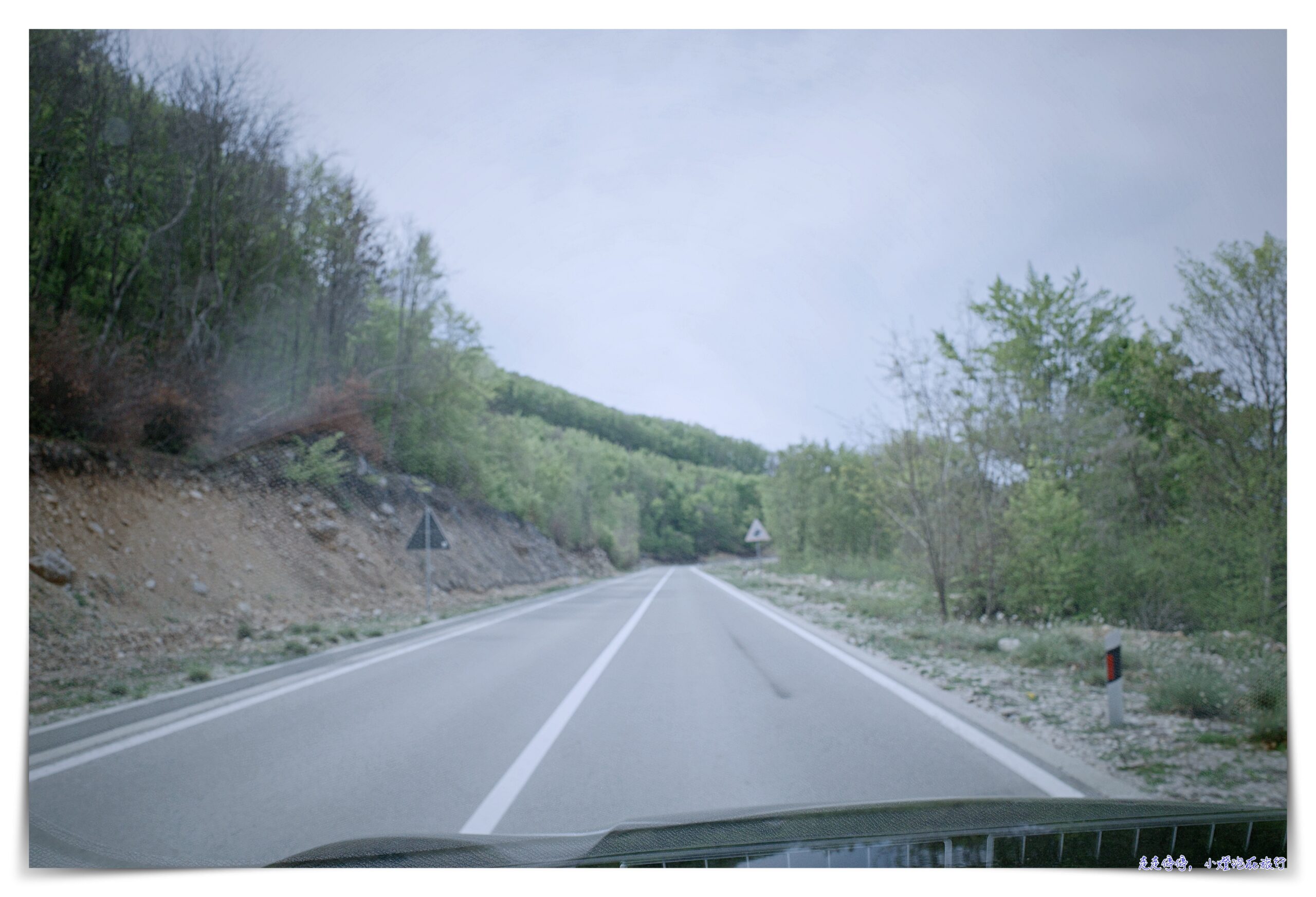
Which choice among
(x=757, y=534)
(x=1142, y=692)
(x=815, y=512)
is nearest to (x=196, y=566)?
(x=1142, y=692)

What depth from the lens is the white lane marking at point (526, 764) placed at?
3217 millimetres

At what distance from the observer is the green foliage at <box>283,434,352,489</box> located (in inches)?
651

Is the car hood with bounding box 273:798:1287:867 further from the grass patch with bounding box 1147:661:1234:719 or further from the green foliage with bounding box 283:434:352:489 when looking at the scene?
the green foliage with bounding box 283:434:352:489

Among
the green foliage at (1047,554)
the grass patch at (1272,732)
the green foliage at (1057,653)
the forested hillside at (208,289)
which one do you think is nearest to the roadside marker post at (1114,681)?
the grass patch at (1272,732)

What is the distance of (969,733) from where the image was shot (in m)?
4.59

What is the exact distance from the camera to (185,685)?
20.1 ft

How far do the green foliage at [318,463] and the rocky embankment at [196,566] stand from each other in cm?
16

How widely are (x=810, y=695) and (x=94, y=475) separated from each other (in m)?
11.4

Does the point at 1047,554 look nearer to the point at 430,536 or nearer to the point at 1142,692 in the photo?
the point at 1142,692

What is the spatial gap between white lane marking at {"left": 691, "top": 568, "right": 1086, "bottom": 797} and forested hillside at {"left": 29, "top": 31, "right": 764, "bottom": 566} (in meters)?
7.96

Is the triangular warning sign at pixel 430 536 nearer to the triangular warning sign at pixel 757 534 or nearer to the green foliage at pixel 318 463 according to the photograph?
the green foliage at pixel 318 463

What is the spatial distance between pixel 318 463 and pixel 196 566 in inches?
230

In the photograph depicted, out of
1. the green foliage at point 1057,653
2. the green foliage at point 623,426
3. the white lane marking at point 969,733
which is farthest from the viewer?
the green foliage at point 623,426

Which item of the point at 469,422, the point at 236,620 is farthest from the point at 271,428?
the point at 469,422
